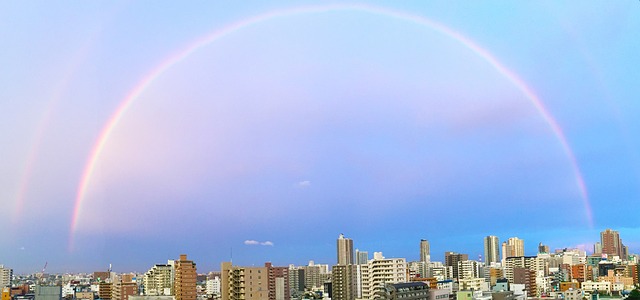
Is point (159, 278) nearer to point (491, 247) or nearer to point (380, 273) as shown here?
point (380, 273)

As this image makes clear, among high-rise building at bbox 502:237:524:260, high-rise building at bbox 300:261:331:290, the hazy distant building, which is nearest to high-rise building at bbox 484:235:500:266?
high-rise building at bbox 502:237:524:260

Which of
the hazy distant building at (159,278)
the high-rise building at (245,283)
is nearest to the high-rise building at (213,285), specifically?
the hazy distant building at (159,278)

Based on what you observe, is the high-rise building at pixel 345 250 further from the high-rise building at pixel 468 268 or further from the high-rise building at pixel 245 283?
the high-rise building at pixel 245 283

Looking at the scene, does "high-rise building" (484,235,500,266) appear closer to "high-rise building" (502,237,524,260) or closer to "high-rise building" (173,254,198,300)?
"high-rise building" (502,237,524,260)

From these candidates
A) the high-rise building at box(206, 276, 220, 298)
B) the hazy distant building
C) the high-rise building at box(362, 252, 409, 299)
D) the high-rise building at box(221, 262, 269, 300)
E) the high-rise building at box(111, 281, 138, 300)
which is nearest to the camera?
the high-rise building at box(221, 262, 269, 300)

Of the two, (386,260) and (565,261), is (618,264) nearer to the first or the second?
(565,261)

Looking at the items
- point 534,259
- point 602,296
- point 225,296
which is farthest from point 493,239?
point 225,296
